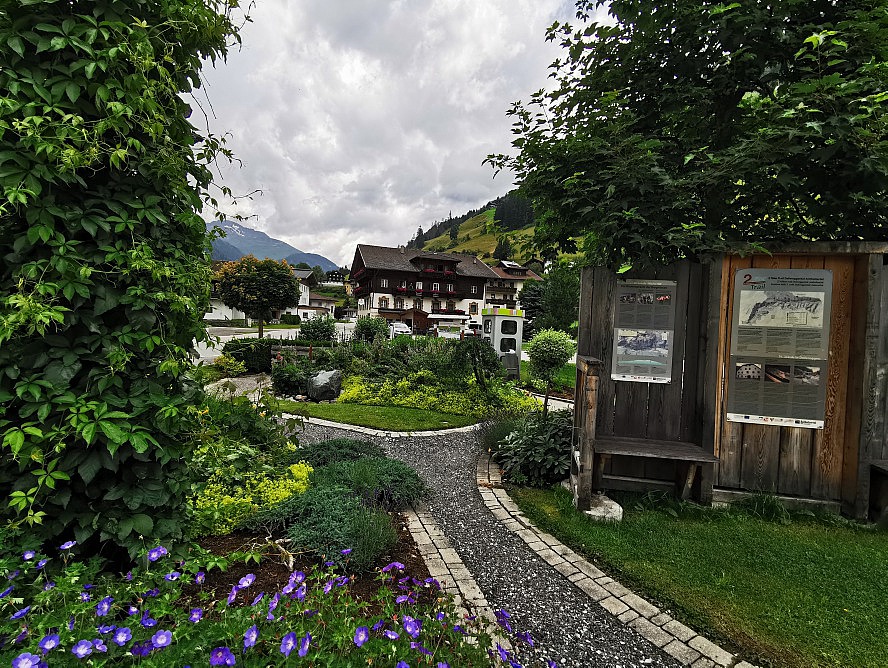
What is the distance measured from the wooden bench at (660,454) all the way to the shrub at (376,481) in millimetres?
1853

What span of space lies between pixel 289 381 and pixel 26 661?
356 inches

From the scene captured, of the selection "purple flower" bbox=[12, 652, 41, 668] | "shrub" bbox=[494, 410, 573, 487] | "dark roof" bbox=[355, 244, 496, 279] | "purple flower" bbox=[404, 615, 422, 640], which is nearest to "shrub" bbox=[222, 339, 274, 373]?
"shrub" bbox=[494, 410, 573, 487]

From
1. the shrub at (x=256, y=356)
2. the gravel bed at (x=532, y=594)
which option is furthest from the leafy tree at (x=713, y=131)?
the shrub at (x=256, y=356)

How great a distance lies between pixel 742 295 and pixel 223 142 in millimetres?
4744

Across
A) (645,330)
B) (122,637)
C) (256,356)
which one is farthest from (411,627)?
(256,356)

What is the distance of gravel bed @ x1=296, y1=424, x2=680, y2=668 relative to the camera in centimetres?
210

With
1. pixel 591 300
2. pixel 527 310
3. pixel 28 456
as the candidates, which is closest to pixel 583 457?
pixel 591 300

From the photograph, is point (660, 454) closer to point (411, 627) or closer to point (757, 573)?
point (757, 573)

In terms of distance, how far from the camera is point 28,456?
1.65m

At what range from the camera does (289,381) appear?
9609 mm

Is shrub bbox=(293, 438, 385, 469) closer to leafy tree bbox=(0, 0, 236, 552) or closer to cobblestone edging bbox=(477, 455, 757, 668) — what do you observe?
cobblestone edging bbox=(477, 455, 757, 668)

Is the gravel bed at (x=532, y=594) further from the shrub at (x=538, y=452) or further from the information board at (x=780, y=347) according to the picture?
the information board at (x=780, y=347)

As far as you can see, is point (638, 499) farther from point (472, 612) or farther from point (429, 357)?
point (429, 357)

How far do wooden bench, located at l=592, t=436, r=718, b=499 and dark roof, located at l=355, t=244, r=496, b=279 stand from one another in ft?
140
